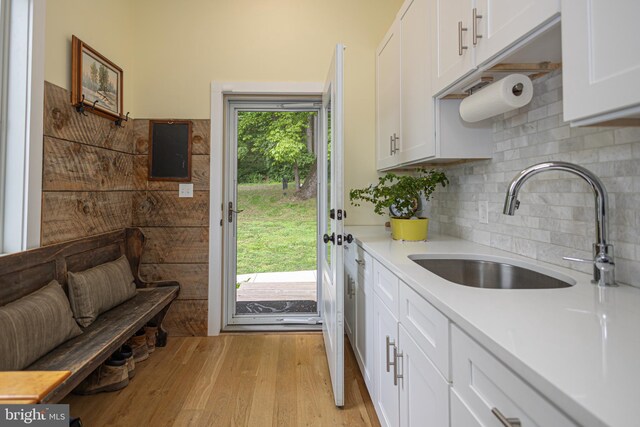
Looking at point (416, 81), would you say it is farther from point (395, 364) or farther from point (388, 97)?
point (395, 364)

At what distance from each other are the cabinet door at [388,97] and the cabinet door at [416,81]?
10 centimetres

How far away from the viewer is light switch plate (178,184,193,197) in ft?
8.84

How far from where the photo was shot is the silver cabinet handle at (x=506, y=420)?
579mm

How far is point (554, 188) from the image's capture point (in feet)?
4.28

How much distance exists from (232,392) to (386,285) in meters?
1.19

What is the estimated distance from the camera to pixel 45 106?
177 cm

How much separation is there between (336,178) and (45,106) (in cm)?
160

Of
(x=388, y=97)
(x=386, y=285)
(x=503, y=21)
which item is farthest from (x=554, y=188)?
(x=388, y=97)

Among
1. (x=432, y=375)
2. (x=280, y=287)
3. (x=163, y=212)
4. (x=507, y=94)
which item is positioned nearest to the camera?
(x=432, y=375)

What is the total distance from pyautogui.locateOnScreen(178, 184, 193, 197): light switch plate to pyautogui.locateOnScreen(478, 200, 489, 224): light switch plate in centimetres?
211

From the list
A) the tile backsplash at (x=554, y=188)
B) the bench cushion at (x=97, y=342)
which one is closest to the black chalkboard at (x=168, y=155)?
the bench cushion at (x=97, y=342)

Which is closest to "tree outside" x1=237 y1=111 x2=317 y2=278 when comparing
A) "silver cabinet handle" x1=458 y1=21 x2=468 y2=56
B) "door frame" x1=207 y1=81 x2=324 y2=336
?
"door frame" x1=207 y1=81 x2=324 y2=336

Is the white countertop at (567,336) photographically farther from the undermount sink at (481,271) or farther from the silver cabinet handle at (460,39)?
the silver cabinet handle at (460,39)

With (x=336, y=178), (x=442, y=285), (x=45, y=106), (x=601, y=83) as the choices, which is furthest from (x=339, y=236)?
(x=45, y=106)
